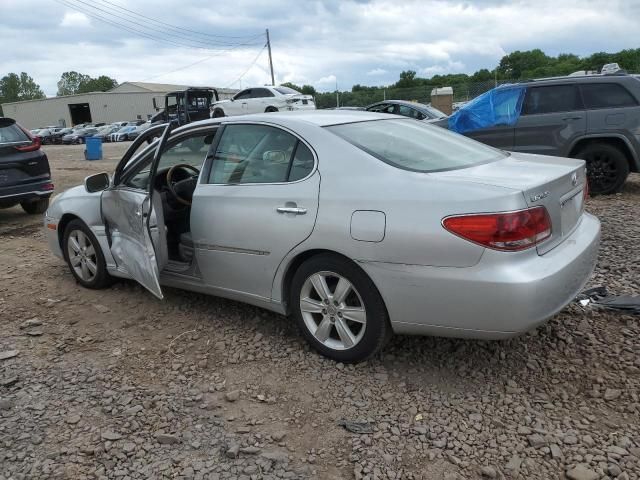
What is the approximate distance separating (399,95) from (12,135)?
21562 millimetres

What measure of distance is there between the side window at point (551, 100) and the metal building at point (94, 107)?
5455 cm

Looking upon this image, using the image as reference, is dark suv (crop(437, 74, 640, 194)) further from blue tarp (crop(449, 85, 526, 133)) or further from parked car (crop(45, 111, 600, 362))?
parked car (crop(45, 111, 600, 362))

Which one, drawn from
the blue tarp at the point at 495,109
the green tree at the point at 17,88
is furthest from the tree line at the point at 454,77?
the blue tarp at the point at 495,109

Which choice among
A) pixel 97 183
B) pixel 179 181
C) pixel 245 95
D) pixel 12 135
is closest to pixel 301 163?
pixel 179 181

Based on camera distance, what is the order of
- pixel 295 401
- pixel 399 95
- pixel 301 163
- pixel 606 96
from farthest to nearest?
pixel 399 95, pixel 606 96, pixel 301 163, pixel 295 401

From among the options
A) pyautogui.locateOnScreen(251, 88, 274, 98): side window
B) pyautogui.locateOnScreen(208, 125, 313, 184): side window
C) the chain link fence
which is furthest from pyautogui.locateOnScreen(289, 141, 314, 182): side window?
the chain link fence

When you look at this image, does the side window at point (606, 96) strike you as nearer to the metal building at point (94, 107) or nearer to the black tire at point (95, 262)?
the black tire at point (95, 262)

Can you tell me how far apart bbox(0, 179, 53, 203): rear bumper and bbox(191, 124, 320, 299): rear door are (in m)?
5.33

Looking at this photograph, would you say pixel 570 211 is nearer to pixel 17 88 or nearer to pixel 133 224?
pixel 133 224

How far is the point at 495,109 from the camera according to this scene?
8.24m

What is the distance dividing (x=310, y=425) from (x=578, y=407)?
1.38 metres

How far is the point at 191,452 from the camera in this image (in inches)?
103

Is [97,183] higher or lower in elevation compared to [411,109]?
lower

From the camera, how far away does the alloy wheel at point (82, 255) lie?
4766 mm
